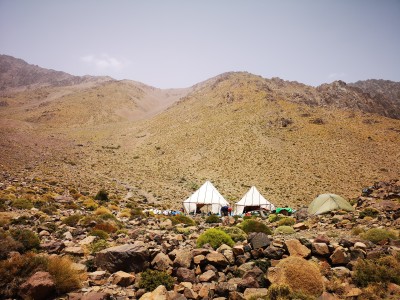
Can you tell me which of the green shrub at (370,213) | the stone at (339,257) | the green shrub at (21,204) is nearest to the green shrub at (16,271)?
the stone at (339,257)

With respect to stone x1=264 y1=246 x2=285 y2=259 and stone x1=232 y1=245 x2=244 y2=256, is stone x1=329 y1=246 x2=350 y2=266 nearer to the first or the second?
stone x1=264 y1=246 x2=285 y2=259

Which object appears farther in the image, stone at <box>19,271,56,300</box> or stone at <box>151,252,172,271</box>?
stone at <box>151,252,172,271</box>

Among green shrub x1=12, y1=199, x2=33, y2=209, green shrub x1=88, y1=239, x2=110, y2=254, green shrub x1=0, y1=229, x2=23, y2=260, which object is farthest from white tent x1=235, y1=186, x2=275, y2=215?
green shrub x1=0, y1=229, x2=23, y2=260

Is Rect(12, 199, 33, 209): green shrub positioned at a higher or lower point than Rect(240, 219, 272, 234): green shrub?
higher

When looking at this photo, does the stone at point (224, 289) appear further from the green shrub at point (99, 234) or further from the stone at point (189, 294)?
the green shrub at point (99, 234)

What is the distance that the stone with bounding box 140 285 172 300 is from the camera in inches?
249

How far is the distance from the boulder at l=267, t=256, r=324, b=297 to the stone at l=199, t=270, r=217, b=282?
5.11ft

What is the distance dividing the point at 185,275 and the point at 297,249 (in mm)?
3770

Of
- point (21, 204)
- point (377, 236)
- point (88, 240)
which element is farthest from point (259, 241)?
point (21, 204)

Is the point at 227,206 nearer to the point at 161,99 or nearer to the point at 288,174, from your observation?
the point at 288,174

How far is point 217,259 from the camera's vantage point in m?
8.28

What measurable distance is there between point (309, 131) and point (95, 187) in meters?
47.1

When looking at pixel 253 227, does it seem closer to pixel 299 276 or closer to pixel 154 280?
pixel 299 276

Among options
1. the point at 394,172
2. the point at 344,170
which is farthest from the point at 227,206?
the point at 394,172
